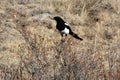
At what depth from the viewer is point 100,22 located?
10.7 m

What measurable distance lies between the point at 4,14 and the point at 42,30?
1048mm

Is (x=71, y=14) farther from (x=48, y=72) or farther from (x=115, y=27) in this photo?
(x=48, y=72)

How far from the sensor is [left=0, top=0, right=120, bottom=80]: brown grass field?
524 cm

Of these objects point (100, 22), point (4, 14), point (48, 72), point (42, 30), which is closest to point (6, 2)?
point (4, 14)

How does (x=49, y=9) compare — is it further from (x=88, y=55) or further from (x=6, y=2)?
(x=88, y=55)

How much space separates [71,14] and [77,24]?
525 mm

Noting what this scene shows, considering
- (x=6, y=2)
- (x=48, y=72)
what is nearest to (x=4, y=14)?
(x=6, y=2)

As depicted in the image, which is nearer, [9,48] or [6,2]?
[9,48]

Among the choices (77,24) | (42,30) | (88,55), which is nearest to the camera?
(88,55)

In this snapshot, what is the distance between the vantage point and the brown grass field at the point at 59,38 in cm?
524

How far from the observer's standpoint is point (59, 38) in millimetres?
8797

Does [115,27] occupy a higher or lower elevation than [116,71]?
lower

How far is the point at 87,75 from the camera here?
520 cm

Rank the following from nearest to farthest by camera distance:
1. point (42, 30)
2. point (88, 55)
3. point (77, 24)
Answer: point (88, 55) < point (42, 30) < point (77, 24)
